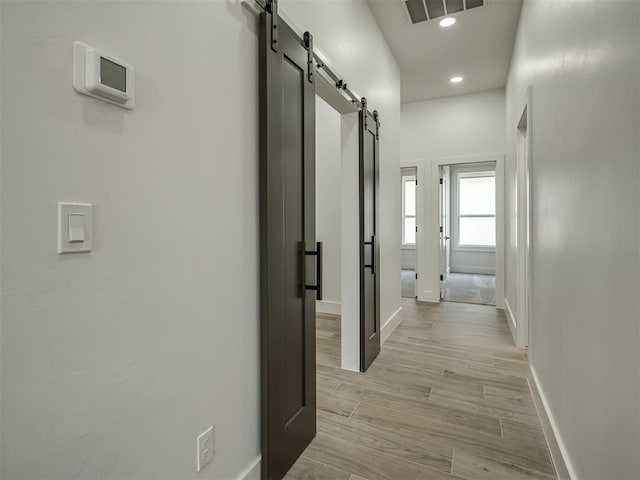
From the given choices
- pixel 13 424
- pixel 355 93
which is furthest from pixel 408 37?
pixel 13 424

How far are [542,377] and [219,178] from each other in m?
2.20

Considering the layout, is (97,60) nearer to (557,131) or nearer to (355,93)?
(557,131)

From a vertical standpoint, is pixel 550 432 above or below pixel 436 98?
below

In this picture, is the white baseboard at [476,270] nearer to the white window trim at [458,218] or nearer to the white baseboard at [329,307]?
the white window trim at [458,218]

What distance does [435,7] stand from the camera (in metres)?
3.12

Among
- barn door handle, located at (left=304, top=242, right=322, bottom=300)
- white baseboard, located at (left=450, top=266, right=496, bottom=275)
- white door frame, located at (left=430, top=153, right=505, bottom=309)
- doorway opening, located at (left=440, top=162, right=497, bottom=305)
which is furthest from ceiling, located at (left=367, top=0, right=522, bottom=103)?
white baseboard, located at (left=450, top=266, right=496, bottom=275)

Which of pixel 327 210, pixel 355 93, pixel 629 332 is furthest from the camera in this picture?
pixel 327 210

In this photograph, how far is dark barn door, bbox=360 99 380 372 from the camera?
281 centimetres

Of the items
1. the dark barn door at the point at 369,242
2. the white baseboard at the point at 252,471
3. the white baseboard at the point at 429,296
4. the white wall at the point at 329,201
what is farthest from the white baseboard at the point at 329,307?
the white baseboard at the point at 252,471

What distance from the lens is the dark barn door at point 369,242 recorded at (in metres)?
2.81

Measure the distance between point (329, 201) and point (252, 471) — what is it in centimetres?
370

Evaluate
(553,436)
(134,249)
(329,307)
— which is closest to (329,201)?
(329,307)

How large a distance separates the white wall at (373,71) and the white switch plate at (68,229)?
1412 millimetres

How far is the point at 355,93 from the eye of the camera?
9.14 feet
